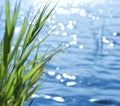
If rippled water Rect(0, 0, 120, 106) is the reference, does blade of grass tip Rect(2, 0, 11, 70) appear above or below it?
above

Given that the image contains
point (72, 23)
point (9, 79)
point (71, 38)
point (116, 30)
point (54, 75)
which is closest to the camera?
point (9, 79)

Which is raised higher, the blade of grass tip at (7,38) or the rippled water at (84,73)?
the blade of grass tip at (7,38)

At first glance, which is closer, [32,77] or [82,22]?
[32,77]

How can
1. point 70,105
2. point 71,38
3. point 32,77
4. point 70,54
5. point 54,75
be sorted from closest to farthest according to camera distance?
point 32,77, point 70,105, point 54,75, point 70,54, point 71,38

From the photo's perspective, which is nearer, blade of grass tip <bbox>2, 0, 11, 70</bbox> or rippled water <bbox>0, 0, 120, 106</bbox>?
blade of grass tip <bbox>2, 0, 11, 70</bbox>

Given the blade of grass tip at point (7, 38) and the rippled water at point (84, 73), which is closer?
the blade of grass tip at point (7, 38)

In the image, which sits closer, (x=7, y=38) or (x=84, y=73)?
(x=7, y=38)

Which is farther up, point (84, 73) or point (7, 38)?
point (7, 38)

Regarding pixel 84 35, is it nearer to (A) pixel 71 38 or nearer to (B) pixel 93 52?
(A) pixel 71 38

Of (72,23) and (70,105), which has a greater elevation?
(72,23)

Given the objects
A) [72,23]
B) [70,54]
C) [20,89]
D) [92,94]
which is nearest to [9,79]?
[20,89]
